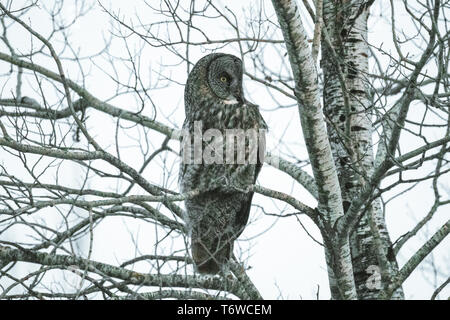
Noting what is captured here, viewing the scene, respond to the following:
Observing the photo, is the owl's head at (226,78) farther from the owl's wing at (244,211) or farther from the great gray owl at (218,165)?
the owl's wing at (244,211)

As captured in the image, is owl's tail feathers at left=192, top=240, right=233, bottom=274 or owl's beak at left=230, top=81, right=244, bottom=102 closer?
owl's tail feathers at left=192, top=240, right=233, bottom=274

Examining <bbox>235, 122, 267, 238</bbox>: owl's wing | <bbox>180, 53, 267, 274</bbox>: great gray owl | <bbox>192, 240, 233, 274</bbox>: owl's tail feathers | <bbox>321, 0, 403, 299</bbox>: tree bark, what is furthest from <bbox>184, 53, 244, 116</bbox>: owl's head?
<bbox>192, 240, 233, 274</bbox>: owl's tail feathers

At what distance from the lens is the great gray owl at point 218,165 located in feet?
15.9

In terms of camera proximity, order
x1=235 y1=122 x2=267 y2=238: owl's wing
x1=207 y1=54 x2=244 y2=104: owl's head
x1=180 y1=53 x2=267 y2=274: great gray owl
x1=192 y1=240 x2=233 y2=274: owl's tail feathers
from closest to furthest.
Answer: x1=192 y1=240 x2=233 y2=274: owl's tail feathers, x1=180 y1=53 x2=267 y2=274: great gray owl, x1=235 y1=122 x2=267 y2=238: owl's wing, x1=207 y1=54 x2=244 y2=104: owl's head

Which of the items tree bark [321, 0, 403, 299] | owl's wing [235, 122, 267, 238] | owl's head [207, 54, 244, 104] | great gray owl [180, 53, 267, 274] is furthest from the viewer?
owl's head [207, 54, 244, 104]

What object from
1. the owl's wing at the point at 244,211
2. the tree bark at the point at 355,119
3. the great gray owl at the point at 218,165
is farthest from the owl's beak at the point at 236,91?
the tree bark at the point at 355,119

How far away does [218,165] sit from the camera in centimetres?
486

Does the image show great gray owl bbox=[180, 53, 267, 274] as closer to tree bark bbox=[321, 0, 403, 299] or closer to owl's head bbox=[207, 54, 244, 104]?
owl's head bbox=[207, 54, 244, 104]

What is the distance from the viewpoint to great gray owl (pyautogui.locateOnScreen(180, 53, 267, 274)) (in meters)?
4.84

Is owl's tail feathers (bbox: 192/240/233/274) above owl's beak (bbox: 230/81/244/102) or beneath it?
beneath

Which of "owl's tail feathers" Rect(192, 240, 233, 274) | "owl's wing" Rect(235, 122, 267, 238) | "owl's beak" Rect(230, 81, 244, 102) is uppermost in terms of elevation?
"owl's beak" Rect(230, 81, 244, 102)

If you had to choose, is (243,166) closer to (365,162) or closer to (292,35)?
(365,162)

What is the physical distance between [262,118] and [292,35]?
1.62 metres
